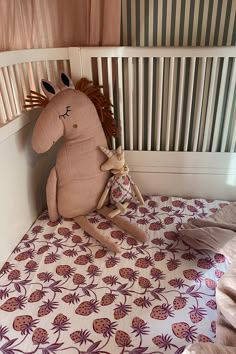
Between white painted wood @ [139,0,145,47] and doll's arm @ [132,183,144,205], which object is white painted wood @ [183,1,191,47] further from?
doll's arm @ [132,183,144,205]

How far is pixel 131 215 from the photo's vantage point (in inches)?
51.9

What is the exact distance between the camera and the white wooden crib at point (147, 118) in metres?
1.15

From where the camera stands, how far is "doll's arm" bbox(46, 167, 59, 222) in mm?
1249

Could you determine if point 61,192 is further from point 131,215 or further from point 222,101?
point 222,101

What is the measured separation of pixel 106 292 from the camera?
963 millimetres

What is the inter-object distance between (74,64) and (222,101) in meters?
0.62

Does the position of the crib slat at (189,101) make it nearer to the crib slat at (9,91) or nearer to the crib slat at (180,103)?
the crib slat at (180,103)

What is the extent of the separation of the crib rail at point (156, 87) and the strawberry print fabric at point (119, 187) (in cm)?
21

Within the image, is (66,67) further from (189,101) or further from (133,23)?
(189,101)

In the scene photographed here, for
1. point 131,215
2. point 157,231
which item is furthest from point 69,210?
Answer: point 157,231

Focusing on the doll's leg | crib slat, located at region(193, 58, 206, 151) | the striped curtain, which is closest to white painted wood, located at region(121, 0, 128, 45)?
the striped curtain

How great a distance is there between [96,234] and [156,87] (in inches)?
26.6

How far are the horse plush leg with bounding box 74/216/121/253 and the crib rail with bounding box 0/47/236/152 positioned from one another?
402 mm

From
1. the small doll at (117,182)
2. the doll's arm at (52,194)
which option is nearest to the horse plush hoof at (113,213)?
the small doll at (117,182)
